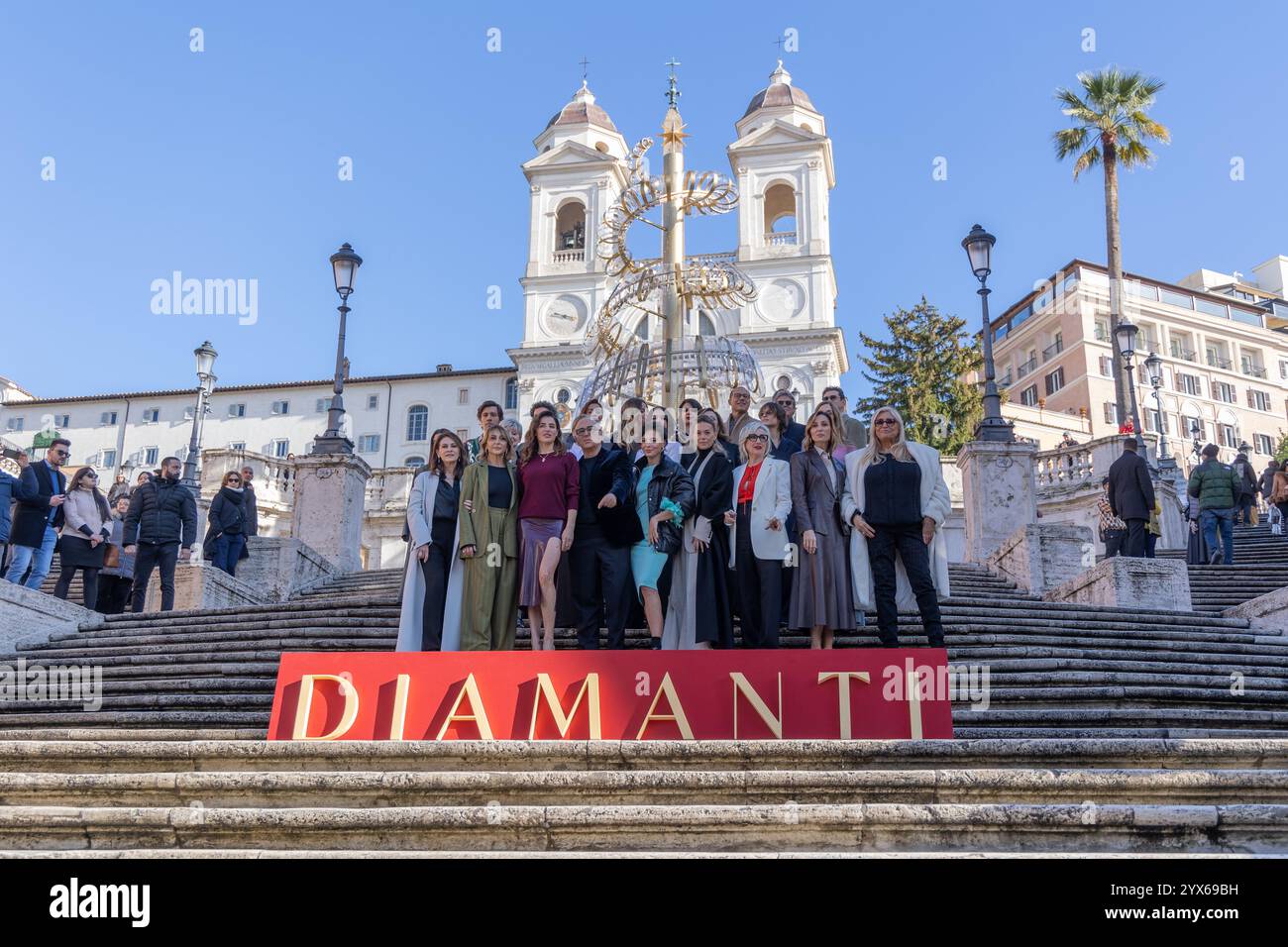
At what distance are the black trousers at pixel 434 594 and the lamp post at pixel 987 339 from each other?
9.33m

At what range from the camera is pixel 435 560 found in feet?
31.3

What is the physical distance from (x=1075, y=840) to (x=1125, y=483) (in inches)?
379

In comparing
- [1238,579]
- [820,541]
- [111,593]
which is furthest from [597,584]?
[1238,579]

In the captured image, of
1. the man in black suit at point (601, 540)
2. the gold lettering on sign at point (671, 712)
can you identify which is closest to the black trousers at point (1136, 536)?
the man in black suit at point (601, 540)

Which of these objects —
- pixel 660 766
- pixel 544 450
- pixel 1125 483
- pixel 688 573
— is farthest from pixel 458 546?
pixel 1125 483

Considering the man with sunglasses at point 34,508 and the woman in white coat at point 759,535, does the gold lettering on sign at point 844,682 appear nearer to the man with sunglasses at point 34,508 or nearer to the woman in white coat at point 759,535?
the woman in white coat at point 759,535

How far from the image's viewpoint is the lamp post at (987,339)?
16562mm

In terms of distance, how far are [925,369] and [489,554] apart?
41675mm

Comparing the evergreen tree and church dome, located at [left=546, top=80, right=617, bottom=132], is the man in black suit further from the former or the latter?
church dome, located at [left=546, top=80, right=617, bottom=132]

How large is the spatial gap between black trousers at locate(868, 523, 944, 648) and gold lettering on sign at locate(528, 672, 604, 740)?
8.86 feet

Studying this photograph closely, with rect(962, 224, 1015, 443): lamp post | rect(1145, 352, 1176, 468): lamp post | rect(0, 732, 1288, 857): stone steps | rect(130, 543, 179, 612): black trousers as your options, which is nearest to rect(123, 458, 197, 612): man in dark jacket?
rect(130, 543, 179, 612): black trousers

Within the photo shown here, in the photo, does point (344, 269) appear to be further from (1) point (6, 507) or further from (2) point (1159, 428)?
(2) point (1159, 428)

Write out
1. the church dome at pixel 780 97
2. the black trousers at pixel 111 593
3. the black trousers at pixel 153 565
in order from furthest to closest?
1. the church dome at pixel 780 97
2. the black trousers at pixel 111 593
3. the black trousers at pixel 153 565

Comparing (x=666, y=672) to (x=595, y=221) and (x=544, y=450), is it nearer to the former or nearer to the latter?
(x=544, y=450)
